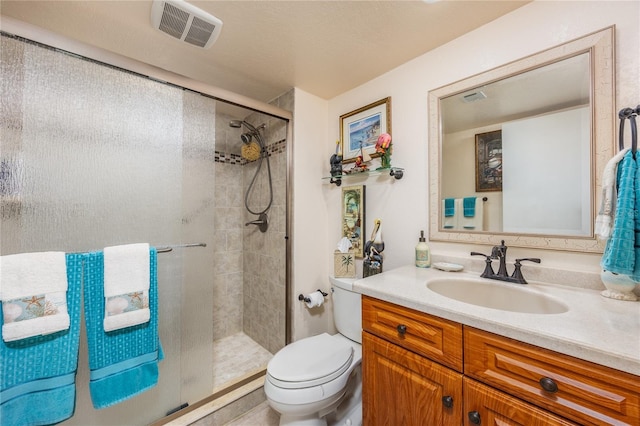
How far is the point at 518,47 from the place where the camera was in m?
1.13

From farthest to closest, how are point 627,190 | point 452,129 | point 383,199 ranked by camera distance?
point 383,199 → point 452,129 → point 627,190

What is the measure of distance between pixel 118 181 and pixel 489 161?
180 cm

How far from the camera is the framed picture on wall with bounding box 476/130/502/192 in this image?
1183mm

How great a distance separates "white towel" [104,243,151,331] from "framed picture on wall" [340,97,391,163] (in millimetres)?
1431

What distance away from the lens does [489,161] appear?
121 centimetres

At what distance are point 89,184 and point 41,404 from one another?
0.86 meters

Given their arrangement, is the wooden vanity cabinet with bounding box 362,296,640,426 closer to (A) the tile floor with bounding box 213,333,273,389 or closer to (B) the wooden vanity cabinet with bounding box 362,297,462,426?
(B) the wooden vanity cabinet with bounding box 362,297,462,426

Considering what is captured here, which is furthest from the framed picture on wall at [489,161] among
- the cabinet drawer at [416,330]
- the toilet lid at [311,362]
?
the toilet lid at [311,362]

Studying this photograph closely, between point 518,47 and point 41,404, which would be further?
point 518,47

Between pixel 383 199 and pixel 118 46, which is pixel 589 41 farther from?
pixel 118 46

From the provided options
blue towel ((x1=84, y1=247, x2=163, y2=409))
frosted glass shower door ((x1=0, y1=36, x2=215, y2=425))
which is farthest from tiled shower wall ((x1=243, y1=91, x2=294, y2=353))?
blue towel ((x1=84, y1=247, x2=163, y2=409))

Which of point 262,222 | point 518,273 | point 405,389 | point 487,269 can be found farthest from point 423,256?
point 262,222

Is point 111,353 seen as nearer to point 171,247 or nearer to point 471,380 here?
point 171,247

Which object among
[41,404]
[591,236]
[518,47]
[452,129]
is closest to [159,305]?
[41,404]
